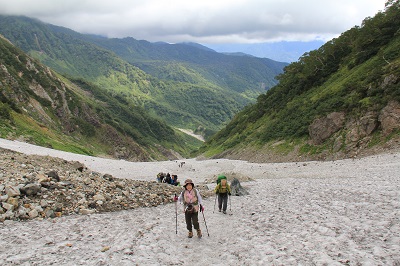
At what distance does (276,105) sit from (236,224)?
8330cm

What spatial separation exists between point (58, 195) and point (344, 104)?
164 ft

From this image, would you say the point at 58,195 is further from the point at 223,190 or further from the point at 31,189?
the point at 223,190

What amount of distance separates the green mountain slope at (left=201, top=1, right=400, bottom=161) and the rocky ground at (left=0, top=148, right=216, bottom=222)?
1389 inches

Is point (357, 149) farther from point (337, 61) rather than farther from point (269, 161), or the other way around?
point (337, 61)

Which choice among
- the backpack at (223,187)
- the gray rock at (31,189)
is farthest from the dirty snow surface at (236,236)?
the gray rock at (31,189)

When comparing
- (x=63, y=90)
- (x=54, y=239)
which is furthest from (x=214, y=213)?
(x=63, y=90)

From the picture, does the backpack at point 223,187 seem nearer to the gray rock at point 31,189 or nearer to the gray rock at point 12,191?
the gray rock at point 31,189

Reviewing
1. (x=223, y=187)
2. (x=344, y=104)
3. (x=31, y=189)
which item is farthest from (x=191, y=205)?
(x=344, y=104)

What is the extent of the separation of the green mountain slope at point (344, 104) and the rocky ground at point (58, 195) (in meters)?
35.3

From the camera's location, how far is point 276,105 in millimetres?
95625

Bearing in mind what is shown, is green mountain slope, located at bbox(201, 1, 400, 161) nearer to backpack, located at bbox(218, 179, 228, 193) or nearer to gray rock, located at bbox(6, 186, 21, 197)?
backpack, located at bbox(218, 179, 228, 193)

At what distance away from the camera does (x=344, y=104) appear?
52.6 metres

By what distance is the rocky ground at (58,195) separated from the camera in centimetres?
1532

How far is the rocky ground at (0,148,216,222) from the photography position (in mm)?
15319
